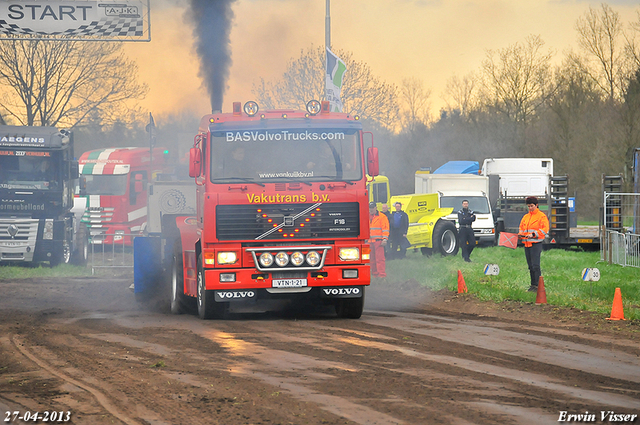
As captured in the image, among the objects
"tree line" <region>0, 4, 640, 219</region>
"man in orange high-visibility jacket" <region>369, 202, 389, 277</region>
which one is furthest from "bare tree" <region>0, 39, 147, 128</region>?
"man in orange high-visibility jacket" <region>369, 202, 389, 277</region>

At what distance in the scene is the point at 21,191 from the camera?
23141 millimetres

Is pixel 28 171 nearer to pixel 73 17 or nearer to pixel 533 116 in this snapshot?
pixel 73 17

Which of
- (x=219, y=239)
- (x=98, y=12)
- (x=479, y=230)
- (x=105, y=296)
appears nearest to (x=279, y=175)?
(x=219, y=239)

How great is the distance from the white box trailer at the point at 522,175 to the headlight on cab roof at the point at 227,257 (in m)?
23.4

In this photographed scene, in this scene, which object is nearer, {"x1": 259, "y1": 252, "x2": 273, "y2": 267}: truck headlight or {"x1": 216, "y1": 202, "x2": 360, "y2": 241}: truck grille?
{"x1": 216, "y1": 202, "x2": 360, "y2": 241}: truck grille

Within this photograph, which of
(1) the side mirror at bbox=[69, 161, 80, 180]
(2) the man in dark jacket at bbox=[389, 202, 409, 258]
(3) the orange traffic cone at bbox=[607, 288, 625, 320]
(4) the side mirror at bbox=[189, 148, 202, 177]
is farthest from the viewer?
(1) the side mirror at bbox=[69, 161, 80, 180]

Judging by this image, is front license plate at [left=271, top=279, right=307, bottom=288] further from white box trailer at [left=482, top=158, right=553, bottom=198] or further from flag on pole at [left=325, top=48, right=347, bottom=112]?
white box trailer at [left=482, top=158, right=553, bottom=198]

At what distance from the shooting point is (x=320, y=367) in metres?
8.55

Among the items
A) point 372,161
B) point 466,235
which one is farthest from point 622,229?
point 372,161

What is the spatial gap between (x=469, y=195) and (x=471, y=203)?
0.98 ft

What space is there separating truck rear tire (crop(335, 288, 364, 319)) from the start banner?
1092cm

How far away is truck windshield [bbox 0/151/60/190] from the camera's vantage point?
23.0 m

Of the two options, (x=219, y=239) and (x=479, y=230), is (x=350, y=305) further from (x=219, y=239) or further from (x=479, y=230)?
(x=479, y=230)

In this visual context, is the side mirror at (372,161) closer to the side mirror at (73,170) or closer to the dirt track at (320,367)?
the dirt track at (320,367)
